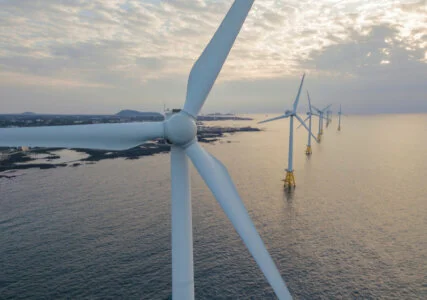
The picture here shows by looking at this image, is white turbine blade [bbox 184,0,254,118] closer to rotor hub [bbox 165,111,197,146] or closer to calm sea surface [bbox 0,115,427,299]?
rotor hub [bbox 165,111,197,146]

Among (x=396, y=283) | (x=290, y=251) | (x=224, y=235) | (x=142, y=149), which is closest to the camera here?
(x=396, y=283)

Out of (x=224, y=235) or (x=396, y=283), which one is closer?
(x=396, y=283)

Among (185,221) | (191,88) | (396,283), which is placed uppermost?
(191,88)

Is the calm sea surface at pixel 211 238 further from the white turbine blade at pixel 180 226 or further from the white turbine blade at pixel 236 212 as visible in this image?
the white turbine blade at pixel 236 212

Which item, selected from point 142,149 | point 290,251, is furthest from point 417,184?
point 142,149

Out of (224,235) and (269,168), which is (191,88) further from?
(269,168)

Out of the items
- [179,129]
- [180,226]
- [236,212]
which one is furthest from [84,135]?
[236,212]

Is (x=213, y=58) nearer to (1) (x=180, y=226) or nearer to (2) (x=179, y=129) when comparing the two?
(2) (x=179, y=129)

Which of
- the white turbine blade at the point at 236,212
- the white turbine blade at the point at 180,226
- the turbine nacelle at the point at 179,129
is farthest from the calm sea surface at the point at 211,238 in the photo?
the turbine nacelle at the point at 179,129
